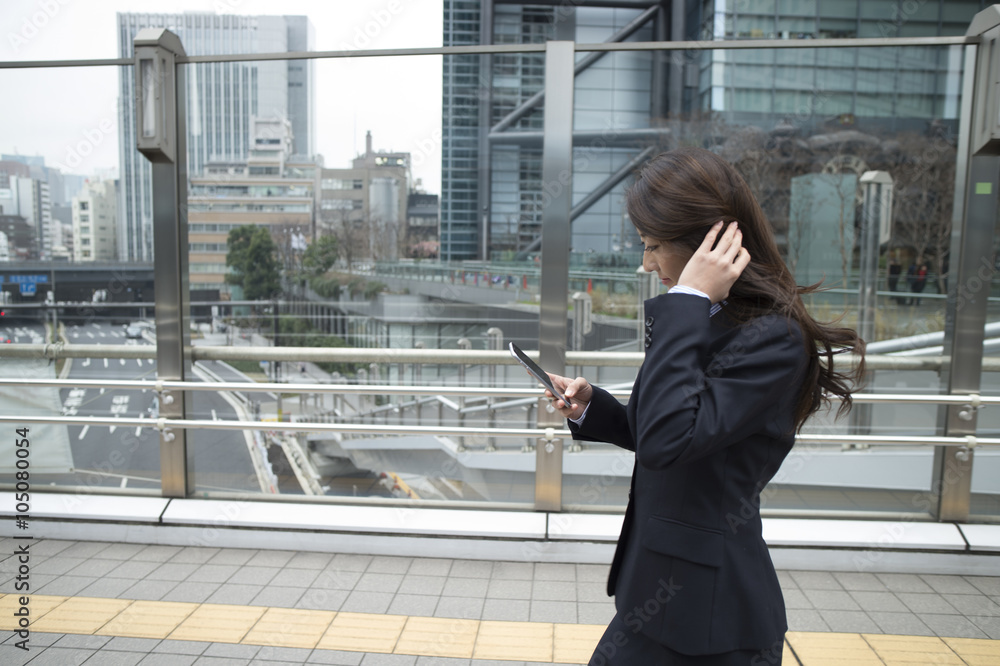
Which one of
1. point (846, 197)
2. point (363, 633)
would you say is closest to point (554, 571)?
point (363, 633)

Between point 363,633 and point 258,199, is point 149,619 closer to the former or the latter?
point 363,633

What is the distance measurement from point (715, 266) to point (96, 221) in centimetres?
404

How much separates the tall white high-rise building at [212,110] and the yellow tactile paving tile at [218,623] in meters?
2.08

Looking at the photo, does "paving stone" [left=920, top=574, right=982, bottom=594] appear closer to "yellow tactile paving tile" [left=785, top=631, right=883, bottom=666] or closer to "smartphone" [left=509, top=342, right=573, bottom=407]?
"yellow tactile paving tile" [left=785, top=631, right=883, bottom=666]

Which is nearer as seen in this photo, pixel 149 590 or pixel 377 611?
pixel 377 611

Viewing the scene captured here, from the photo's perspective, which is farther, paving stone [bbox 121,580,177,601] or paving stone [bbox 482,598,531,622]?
paving stone [bbox 121,580,177,601]

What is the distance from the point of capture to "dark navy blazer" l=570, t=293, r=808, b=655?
105 centimetres

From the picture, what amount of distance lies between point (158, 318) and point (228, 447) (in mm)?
815

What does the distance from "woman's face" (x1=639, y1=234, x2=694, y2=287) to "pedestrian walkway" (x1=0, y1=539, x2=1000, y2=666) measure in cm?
177

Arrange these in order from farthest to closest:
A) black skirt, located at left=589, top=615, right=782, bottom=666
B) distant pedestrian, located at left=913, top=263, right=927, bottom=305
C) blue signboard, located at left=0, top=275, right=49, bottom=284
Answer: distant pedestrian, located at left=913, top=263, right=927, bottom=305 → blue signboard, located at left=0, top=275, right=49, bottom=284 → black skirt, located at left=589, top=615, right=782, bottom=666

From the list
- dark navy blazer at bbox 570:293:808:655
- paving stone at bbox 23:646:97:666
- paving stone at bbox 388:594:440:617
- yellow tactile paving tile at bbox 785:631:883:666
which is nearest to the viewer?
dark navy blazer at bbox 570:293:808:655

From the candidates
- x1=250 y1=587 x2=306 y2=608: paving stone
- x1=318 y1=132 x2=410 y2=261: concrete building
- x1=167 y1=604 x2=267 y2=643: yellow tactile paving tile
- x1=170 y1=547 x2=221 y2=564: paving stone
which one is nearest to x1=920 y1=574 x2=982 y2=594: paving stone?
x1=250 y1=587 x2=306 y2=608: paving stone

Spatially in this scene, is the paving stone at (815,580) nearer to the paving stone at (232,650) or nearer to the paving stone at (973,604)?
the paving stone at (973,604)

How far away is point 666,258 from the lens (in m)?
1.21
